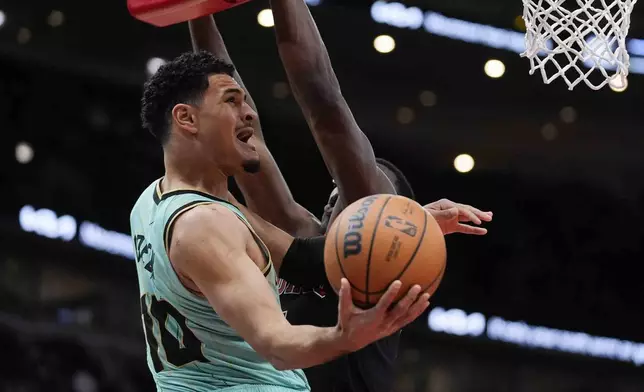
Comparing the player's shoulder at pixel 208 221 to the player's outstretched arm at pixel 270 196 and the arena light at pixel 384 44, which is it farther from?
the arena light at pixel 384 44

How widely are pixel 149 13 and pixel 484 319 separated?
5.16 meters

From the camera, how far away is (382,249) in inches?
90.1

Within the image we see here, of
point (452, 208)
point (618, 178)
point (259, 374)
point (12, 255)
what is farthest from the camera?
point (618, 178)

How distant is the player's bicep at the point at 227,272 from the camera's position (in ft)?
7.71

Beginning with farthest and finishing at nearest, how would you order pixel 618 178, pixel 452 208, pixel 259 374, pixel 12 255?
pixel 618 178, pixel 12 255, pixel 452 208, pixel 259 374

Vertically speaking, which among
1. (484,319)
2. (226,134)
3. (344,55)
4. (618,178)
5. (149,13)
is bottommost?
(484,319)

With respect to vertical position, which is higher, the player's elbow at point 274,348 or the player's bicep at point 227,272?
the player's bicep at point 227,272

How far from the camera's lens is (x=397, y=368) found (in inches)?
310

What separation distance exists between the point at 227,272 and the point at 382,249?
0.39 metres

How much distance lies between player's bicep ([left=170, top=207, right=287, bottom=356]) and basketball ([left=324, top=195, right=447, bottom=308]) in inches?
7.1

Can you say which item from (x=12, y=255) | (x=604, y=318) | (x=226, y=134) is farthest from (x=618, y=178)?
(x=226, y=134)

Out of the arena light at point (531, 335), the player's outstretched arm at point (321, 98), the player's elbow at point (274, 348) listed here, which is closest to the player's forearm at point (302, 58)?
the player's outstretched arm at point (321, 98)

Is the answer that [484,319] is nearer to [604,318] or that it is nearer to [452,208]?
[604,318]

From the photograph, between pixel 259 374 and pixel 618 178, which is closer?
pixel 259 374
